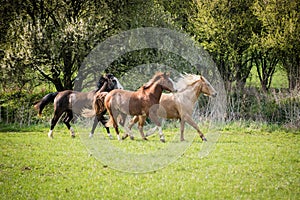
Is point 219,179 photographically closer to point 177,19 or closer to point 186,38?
point 186,38

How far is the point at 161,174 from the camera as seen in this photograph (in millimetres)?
12102

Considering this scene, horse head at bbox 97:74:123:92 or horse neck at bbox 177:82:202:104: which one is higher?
horse head at bbox 97:74:123:92

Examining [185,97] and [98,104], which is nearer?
[185,97]

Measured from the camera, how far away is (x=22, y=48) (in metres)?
25.9

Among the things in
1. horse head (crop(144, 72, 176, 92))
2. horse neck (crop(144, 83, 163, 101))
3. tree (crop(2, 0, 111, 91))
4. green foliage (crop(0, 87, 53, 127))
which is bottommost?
green foliage (crop(0, 87, 53, 127))

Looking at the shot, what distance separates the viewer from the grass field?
1038 cm

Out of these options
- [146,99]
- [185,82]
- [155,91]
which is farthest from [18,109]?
[185,82]

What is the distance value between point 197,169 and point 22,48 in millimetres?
16027

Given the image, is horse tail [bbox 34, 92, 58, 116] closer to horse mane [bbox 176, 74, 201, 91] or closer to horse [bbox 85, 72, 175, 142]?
horse [bbox 85, 72, 175, 142]

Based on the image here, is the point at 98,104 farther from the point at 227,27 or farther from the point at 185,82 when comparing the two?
the point at 227,27

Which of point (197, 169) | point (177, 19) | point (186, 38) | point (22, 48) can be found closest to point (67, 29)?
point (22, 48)

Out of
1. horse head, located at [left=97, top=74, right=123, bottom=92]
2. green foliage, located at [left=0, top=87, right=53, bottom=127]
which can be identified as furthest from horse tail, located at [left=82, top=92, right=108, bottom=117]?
green foliage, located at [left=0, top=87, right=53, bottom=127]

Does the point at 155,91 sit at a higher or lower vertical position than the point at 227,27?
lower

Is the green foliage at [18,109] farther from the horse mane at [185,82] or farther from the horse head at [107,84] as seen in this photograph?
the horse mane at [185,82]
